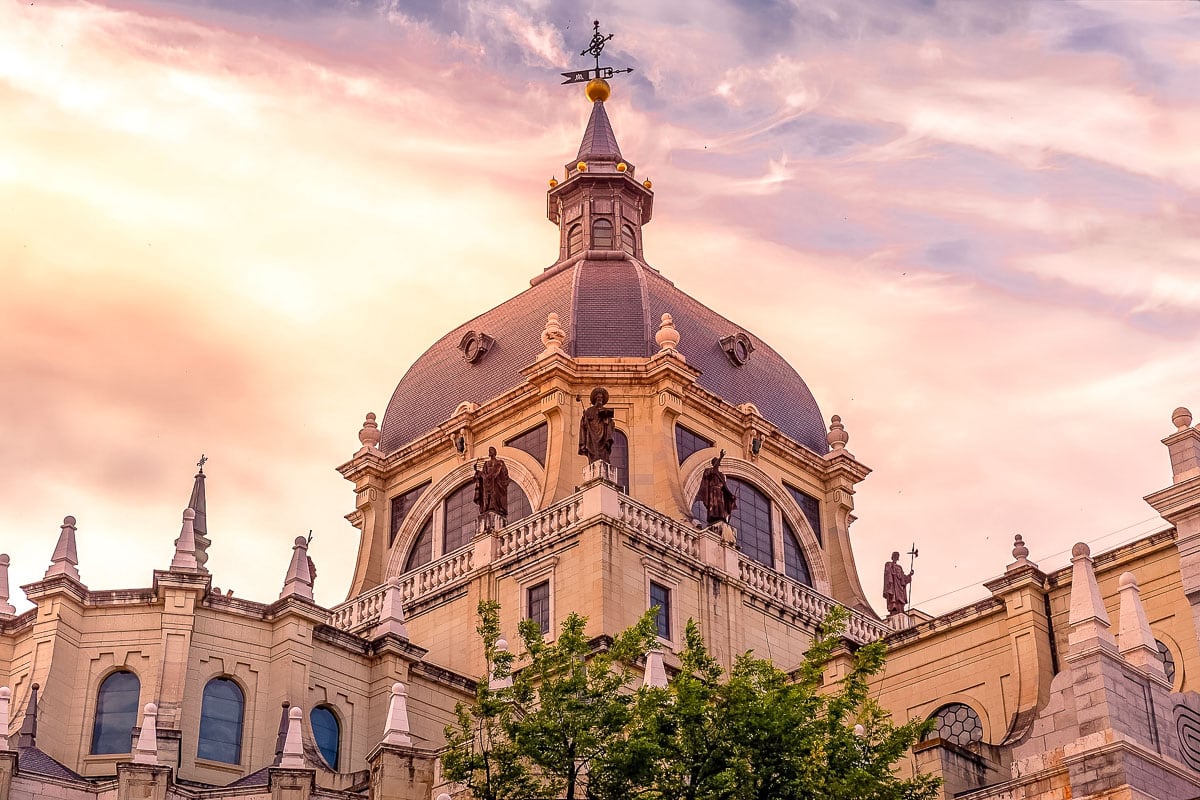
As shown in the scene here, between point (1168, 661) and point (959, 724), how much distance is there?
6162 mm

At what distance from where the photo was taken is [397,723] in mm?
43750

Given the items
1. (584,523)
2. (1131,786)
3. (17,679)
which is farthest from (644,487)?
(1131,786)

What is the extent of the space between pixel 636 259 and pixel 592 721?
127ft

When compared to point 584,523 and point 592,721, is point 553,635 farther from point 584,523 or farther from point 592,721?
point 592,721

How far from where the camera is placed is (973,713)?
47.4m

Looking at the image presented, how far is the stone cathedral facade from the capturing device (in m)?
41.5

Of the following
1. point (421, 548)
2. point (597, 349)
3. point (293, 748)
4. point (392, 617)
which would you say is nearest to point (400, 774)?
point (293, 748)

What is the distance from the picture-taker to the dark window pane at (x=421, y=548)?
62125 mm

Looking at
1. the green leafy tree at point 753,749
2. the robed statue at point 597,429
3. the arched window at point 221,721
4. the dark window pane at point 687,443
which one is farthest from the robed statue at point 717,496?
the green leafy tree at point 753,749

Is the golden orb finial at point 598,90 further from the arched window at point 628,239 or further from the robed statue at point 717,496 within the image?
the robed statue at point 717,496

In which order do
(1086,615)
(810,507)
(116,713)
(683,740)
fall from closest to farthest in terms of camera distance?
(683,740) → (1086,615) → (116,713) → (810,507)

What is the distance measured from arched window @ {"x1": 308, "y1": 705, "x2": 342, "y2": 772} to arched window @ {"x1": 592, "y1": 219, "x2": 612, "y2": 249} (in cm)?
2702

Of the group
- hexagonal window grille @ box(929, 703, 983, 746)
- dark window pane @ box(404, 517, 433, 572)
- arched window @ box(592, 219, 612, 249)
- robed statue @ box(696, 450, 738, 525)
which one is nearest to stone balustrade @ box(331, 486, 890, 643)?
robed statue @ box(696, 450, 738, 525)

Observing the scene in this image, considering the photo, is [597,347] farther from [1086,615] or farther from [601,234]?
[1086,615]
